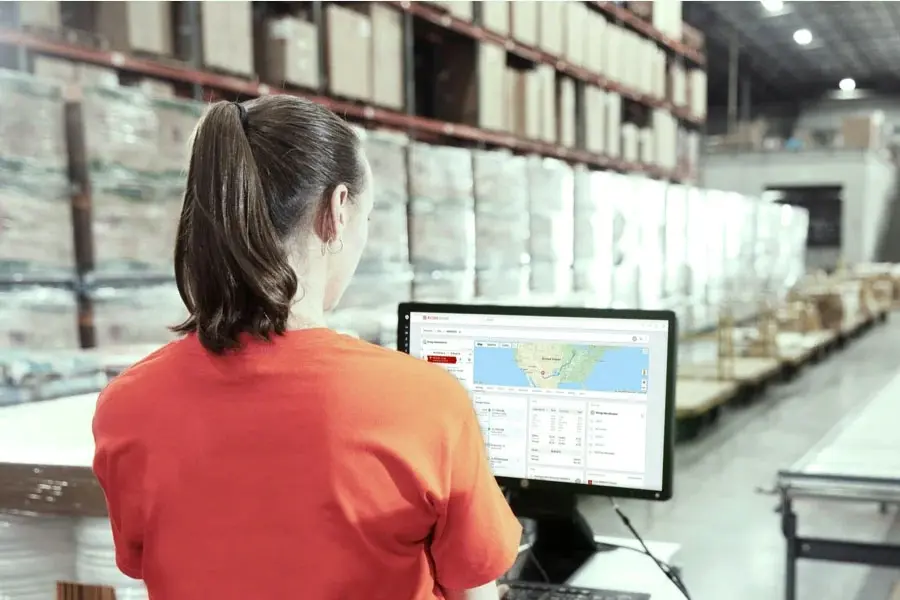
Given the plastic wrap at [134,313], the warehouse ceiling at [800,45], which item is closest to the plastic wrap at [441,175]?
the plastic wrap at [134,313]

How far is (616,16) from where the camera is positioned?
271 inches

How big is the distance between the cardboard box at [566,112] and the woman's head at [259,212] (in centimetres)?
549

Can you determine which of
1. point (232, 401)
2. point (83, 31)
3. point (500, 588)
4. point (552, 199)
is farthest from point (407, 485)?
point (552, 199)

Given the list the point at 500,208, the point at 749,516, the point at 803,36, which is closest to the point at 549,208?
the point at 500,208

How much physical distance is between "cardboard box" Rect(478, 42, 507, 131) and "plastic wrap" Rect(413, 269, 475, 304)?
1127 millimetres

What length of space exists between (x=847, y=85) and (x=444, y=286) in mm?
19124

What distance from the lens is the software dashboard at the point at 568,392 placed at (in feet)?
5.06

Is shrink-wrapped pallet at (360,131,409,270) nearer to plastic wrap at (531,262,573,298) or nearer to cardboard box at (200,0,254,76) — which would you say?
cardboard box at (200,0,254,76)

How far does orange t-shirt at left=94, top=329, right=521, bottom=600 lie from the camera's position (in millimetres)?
898

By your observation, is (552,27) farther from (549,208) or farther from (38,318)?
(38,318)

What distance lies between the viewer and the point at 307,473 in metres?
0.90

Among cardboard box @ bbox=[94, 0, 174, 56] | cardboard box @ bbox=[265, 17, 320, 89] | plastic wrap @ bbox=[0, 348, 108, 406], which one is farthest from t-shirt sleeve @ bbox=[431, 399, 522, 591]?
cardboard box @ bbox=[265, 17, 320, 89]

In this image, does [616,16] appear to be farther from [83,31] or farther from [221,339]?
[221,339]

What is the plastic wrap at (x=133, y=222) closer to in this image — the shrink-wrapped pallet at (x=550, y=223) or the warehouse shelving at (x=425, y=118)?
the warehouse shelving at (x=425, y=118)
